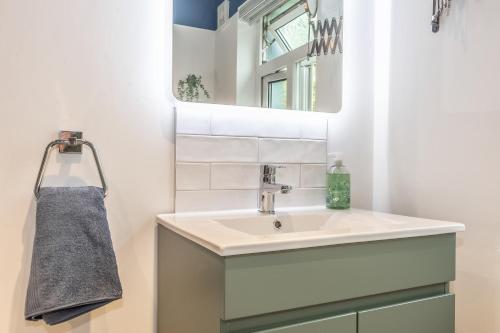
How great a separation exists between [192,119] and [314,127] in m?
0.43

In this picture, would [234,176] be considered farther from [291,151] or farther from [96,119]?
[96,119]

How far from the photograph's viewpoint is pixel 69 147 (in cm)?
101

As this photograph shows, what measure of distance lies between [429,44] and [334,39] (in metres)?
0.31

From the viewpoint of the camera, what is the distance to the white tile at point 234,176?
1.19 meters

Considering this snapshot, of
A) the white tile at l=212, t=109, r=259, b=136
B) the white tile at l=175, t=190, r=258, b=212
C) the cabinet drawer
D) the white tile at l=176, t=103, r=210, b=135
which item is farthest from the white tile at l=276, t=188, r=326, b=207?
the cabinet drawer

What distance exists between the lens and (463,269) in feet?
3.79

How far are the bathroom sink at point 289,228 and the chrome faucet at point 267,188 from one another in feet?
0.10

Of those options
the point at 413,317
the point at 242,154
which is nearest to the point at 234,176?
the point at 242,154

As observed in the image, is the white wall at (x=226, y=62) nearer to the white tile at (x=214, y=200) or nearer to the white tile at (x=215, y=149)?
the white tile at (x=215, y=149)

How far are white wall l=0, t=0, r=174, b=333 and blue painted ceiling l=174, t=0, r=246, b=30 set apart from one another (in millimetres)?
47

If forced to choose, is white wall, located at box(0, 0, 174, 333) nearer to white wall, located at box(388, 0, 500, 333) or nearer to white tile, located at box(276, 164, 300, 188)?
white tile, located at box(276, 164, 300, 188)

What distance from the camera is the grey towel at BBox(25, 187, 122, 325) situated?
0.81m

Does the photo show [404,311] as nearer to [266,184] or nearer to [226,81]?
[266,184]

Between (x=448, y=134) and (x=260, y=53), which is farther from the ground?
(x=260, y=53)
